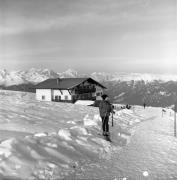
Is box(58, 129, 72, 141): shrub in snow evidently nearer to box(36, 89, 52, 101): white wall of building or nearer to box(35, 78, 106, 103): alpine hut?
box(35, 78, 106, 103): alpine hut

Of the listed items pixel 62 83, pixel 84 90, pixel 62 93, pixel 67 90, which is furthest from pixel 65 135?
pixel 62 83

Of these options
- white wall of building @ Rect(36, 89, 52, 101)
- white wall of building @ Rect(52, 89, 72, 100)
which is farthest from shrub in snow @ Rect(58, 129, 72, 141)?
white wall of building @ Rect(36, 89, 52, 101)

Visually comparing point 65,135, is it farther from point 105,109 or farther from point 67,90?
point 67,90

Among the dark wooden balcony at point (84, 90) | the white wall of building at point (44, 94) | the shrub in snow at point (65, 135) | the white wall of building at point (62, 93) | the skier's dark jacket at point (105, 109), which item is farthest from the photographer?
the white wall of building at point (44, 94)

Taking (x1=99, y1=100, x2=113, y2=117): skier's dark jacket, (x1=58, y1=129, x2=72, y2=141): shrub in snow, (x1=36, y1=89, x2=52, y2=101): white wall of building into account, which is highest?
(x1=99, y1=100, x2=113, y2=117): skier's dark jacket

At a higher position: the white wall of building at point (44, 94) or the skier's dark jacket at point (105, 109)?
the skier's dark jacket at point (105, 109)

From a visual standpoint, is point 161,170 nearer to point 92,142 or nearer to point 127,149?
point 127,149

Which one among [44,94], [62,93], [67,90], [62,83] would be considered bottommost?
[44,94]

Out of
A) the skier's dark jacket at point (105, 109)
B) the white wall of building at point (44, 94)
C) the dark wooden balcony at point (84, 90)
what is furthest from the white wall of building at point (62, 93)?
the skier's dark jacket at point (105, 109)

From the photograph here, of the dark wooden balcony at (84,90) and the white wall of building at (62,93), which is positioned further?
the dark wooden balcony at (84,90)

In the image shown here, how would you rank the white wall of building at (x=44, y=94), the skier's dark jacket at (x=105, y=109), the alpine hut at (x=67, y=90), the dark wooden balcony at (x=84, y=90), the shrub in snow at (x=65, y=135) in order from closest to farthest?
the shrub in snow at (x=65, y=135) < the skier's dark jacket at (x=105, y=109) < the alpine hut at (x=67, y=90) < the dark wooden balcony at (x=84, y=90) < the white wall of building at (x=44, y=94)

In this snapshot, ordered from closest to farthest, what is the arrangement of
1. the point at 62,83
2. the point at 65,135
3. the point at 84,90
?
the point at 65,135
the point at 84,90
the point at 62,83

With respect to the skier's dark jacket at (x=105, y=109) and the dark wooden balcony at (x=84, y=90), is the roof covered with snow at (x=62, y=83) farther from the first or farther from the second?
the skier's dark jacket at (x=105, y=109)

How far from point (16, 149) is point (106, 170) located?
3104mm
